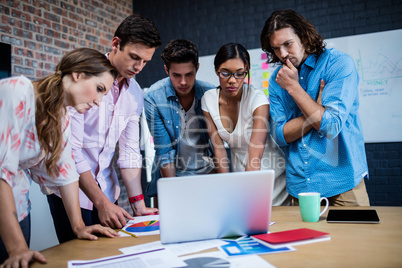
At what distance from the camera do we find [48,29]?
11.3 feet

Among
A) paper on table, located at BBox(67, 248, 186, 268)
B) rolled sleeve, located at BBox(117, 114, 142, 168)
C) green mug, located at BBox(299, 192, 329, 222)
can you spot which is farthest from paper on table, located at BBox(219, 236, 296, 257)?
rolled sleeve, located at BBox(117, 114, 142, 168)

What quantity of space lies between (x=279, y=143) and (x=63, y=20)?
9.27 ft

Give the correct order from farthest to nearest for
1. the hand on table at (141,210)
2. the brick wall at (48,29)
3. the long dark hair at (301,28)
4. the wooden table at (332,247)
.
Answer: the brick wall at (48,29) → the long dark hair at (301,28) → the hand on table at (141,210) → the wooden table at (332,247)

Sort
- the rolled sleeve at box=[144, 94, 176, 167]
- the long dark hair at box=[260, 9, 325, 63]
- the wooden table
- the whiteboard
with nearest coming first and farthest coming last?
the wooden table → the long dark hair at box=[260, 9, 325, 63] → the rolled sleeve at box=[144, 94, 176, 167] → the whiteboard

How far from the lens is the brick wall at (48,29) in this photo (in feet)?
10.0

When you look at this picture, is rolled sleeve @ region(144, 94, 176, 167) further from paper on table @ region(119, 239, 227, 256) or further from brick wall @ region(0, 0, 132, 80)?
brick wall @ region(0, 0, 132, 80)

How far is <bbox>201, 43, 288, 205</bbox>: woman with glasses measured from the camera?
1947 millimetres

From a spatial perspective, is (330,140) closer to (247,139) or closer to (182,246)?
(247,139)

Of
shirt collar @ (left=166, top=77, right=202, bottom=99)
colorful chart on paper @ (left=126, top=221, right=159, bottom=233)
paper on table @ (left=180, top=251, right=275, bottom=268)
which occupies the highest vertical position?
shirt collar @ (left=166, top=77, right=202, bottom=99)

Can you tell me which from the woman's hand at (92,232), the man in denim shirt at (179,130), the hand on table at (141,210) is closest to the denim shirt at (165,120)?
the man in denim shirt at (179,130)

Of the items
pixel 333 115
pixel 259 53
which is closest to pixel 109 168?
pixel 333 115

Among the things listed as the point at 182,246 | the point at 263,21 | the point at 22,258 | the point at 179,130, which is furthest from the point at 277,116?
the point at 263,21

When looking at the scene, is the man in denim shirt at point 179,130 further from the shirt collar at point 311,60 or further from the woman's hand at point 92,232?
the woman's hand at point 92,232

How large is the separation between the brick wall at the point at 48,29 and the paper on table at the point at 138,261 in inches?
103
